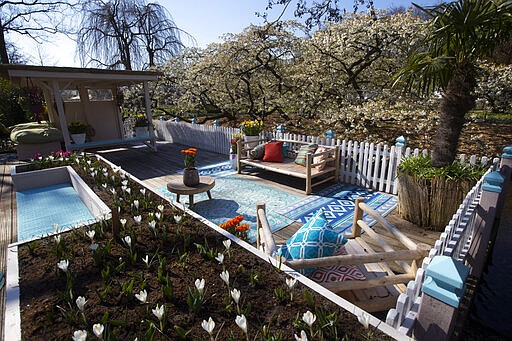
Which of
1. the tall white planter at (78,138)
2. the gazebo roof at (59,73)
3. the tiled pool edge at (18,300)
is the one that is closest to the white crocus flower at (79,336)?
the tiled pool edge at (18,300)

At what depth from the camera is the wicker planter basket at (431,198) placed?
3.78 meters

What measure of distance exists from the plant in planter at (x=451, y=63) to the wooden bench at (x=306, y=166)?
1748 mm

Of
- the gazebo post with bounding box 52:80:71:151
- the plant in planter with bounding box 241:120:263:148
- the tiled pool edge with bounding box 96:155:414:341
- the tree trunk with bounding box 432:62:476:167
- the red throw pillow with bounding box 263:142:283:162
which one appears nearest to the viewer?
the tiled pool edge with bounding box 96:155:414:341

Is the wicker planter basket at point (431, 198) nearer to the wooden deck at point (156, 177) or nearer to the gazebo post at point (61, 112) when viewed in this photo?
the wooden deck at point (156, 177)

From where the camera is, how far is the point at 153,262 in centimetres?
204

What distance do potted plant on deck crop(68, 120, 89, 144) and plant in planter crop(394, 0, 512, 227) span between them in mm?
9370

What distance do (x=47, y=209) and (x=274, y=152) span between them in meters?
4.68

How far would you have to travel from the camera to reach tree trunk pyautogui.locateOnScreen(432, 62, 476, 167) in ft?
11.8

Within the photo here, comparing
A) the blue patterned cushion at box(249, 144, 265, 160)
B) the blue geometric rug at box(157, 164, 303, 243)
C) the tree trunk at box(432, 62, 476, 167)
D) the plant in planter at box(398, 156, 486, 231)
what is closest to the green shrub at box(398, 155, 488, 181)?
the plant in planter at box(398, 156, 486, 231)

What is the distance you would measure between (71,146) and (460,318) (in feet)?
32.9

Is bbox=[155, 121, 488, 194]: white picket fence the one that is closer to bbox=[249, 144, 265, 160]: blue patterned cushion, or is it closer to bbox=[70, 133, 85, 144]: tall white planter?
bbox=[249, 144, 265, 160]: blue patterned cushion

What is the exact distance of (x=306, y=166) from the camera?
583 centimetres

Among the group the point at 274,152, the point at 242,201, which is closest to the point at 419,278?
the point at 242,201

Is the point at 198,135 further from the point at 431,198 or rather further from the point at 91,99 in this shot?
the point at 431,198
